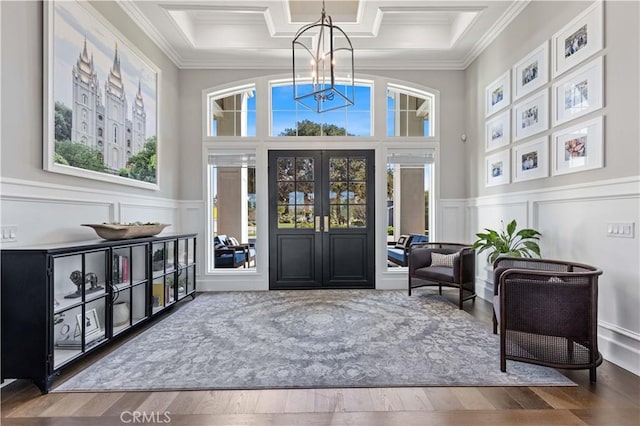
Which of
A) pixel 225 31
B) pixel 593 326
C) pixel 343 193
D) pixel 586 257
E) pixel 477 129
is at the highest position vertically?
pixel 225 31

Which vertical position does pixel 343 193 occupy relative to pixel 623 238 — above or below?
above

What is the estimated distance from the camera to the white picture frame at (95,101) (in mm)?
2660

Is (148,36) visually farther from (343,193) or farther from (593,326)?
(593,326)

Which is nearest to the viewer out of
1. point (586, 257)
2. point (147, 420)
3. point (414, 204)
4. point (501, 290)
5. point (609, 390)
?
point (147, 420)

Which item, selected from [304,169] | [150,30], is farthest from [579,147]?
[150,30]

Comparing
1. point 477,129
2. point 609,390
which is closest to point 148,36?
point 477,129

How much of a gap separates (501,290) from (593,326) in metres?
0.61

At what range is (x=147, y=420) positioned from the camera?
1942mm

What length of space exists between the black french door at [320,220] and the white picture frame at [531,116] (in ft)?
6.61

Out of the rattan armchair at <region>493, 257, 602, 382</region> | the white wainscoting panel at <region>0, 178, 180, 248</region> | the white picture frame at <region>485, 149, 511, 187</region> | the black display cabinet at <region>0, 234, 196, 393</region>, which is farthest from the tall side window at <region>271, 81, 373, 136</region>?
the rattan armchair at <region>493, 257, 602, 382</region>

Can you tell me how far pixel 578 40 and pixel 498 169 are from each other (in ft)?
5.49

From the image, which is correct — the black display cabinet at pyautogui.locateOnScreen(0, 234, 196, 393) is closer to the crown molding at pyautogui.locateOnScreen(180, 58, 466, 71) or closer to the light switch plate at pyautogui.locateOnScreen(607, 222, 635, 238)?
the crown molding at pyautogui.locateOnScreen(180, 58, 466, 71)

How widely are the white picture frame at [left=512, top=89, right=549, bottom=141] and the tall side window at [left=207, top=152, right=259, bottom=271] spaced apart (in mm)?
3587

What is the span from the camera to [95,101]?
10.4ft
